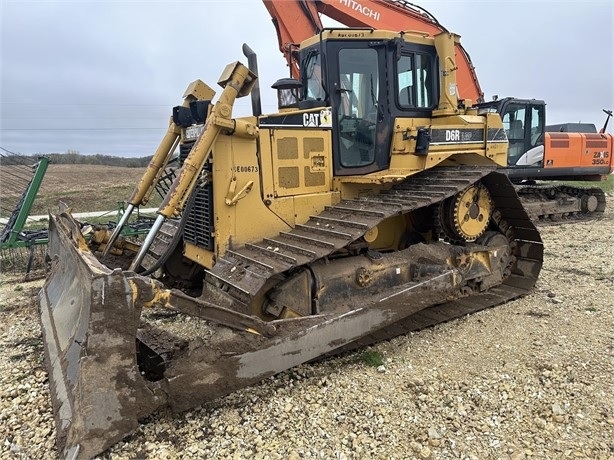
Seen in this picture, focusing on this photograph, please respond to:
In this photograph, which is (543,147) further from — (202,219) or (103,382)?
(103,382)

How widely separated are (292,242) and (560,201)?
10321 mm

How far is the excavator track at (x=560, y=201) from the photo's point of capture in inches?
476

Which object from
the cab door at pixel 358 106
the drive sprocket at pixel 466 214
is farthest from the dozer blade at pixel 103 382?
the drive sprocket at pixel 466 214

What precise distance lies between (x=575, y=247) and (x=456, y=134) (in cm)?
454

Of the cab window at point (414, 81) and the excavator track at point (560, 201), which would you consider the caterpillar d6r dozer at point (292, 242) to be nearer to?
the cab window at point (414, 81)

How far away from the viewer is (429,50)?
18.4ft

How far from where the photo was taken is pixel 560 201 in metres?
12.4

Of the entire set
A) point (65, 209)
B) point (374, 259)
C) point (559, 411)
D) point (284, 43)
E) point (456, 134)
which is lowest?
point (559, 411)

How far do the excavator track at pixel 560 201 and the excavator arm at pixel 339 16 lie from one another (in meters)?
4.29

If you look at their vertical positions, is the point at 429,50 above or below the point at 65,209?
above

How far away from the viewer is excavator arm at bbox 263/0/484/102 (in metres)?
8.16

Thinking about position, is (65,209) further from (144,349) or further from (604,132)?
(604,132)

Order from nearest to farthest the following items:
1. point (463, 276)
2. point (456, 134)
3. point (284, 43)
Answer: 1. point (463, 276)
2. point (456, 134)
3. point (284, 43)

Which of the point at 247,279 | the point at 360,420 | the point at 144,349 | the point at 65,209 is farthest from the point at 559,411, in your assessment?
the point at 65,209
